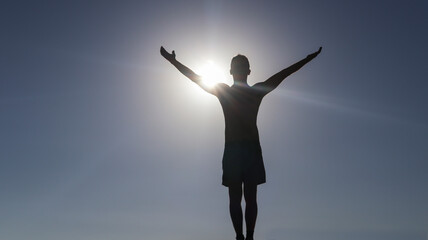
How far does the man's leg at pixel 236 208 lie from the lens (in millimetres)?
8180

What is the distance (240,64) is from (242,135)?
1443mm

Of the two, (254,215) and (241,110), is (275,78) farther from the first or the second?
(254,215)

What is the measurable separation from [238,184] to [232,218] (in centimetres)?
64

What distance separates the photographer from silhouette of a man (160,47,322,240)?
8.33 meters

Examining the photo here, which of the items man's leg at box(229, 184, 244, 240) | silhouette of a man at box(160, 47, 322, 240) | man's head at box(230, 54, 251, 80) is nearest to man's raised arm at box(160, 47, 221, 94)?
silhouette of a man at box(160, 47, 322, 240)

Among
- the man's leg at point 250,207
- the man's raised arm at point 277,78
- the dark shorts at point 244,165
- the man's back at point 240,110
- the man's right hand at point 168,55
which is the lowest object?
the man's leg at point 250,207

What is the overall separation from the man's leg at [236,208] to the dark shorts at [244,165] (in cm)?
13

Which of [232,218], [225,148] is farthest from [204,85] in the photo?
[232,218]

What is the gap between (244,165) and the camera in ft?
27.6

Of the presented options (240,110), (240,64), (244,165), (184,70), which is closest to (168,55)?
(184,70)

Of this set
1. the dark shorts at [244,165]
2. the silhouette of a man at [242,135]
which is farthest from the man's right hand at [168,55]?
the dark shorts at [244,165]

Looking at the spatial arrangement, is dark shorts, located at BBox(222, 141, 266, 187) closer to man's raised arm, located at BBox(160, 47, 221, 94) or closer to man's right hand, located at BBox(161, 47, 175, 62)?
man's raised arm, located at BBox(160, 47, 221, 94)

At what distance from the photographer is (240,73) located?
8.86 meters

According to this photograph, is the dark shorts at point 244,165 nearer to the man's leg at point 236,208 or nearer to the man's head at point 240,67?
the man's leg at point 236,208
